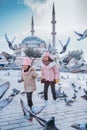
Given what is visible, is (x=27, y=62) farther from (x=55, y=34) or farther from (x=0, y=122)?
(x=55, y=34)

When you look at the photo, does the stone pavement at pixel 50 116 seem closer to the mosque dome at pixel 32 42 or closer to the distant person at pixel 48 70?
the distant person at pixel 48 70

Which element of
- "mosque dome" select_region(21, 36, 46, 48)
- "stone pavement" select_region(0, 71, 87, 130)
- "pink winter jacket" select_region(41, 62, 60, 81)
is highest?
"mosque dome" select_region(21, 36, 46, 48)

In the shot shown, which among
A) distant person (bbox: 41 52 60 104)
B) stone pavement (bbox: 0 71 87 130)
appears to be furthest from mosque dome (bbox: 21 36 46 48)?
stone pavement (bbox: 0 71 87 130)

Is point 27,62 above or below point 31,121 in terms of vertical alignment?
above

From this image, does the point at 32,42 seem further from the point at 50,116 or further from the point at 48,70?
the point at 50,116

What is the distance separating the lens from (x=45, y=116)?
4.26 metres

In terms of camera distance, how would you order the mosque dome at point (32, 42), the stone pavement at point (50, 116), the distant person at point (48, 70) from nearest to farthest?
Answer: the stone pavement at point (50, 116) < the distant person at point (48, 70) < the mosque dome at point (32, 42)

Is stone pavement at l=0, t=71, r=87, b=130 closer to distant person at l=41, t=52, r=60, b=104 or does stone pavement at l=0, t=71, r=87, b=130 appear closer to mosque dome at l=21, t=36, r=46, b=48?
distant person at l=41, t=52, r=60, b=104

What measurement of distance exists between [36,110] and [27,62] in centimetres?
102

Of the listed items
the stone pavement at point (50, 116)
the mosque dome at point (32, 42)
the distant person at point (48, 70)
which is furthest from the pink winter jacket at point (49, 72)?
the mosque dome at point (32, 42)

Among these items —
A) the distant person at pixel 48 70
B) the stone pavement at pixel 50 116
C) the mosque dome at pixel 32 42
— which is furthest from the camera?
the mosque dome at pixel 32 42

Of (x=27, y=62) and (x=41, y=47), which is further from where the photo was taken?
(x=41, y=47)

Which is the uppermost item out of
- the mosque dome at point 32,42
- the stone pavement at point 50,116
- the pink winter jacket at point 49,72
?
the mosque dome at point 32,42

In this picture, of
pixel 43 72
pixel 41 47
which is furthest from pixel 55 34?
pixel 43 72
